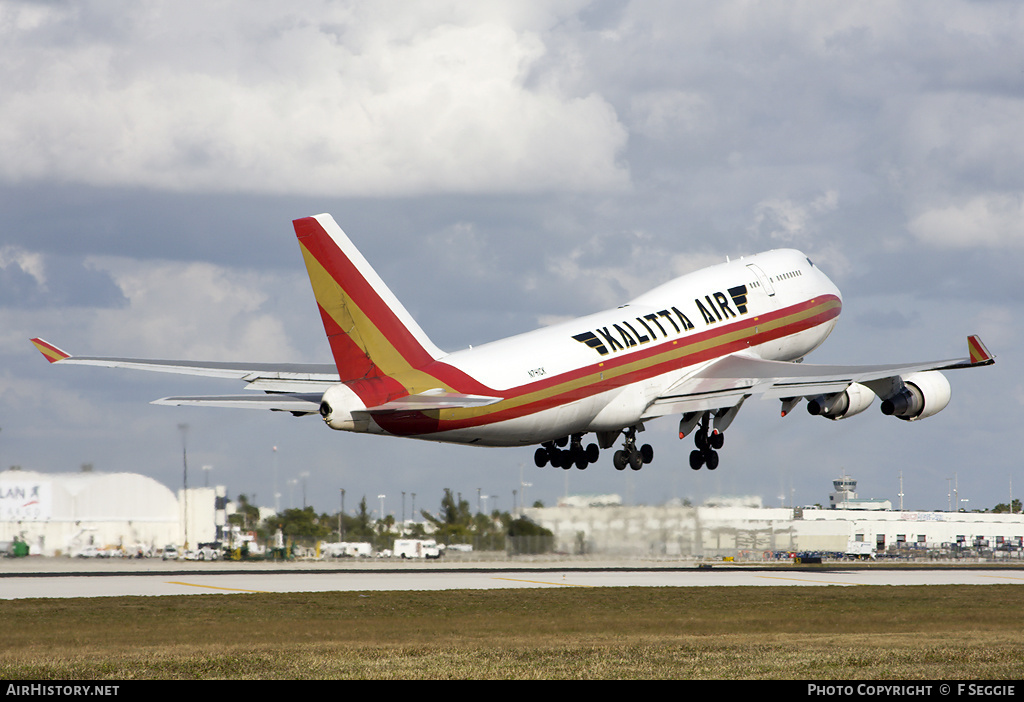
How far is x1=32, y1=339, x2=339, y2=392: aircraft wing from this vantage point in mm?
42725

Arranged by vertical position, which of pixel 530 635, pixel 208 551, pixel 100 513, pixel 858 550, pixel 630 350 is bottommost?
pixel 858 550

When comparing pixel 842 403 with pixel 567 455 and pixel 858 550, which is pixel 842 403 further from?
pixel 858 550

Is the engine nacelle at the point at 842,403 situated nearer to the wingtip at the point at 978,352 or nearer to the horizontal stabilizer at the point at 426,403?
the wingtip at the point at 978,352

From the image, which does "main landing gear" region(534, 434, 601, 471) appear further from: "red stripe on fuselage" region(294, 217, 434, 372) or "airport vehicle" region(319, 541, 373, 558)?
"airport vehicle" region(319, 541, 373, 558)

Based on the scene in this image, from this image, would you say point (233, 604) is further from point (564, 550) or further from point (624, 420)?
point (564, 550)

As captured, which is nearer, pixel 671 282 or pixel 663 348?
pixel 663 348

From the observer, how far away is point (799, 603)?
60562mm

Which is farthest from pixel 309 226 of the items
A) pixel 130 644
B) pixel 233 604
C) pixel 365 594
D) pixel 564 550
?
pixel 564 550

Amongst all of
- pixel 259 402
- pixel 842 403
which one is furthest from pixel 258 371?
pixel 842 403

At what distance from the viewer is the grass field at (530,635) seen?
3228 cm

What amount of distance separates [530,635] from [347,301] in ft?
45.5

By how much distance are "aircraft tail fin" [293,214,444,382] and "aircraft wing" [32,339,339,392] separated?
16.3 feet

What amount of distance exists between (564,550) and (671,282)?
32.7 meters

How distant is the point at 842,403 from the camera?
50062 mm
